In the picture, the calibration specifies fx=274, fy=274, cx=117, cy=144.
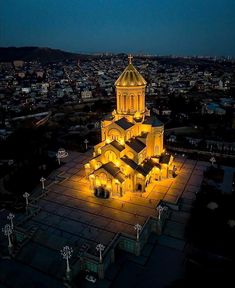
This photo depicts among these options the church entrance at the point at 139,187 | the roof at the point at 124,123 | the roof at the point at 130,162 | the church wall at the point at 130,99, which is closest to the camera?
the roof at the point at 130,162

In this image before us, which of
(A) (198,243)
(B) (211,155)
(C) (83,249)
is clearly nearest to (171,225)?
(A) (198,243)

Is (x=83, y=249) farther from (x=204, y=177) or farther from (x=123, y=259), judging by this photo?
(x=204, y=177)

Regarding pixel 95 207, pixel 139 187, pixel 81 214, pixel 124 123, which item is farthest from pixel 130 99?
pixel 81 214

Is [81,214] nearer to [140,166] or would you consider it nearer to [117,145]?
[140,166]

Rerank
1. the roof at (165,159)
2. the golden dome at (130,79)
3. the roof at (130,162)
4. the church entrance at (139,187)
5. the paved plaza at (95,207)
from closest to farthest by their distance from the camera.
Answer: the paved plaza at (95,207), the roof at (130,162), the church entrance at (139,187), the golden dome at (130,79), the roof at (165,159)

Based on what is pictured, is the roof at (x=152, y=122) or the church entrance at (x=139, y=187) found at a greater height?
the roof at (x=152, y=122)

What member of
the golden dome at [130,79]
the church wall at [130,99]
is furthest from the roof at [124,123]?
the golden dome at [130,79]

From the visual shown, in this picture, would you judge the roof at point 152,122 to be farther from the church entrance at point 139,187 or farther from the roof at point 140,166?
the church entrance at point 139,187

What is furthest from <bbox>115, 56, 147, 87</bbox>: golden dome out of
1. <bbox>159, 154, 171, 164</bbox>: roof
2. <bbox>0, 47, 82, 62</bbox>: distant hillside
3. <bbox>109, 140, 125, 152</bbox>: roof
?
<bbox>0, 47, 82, 62</bbox>: distant hillside

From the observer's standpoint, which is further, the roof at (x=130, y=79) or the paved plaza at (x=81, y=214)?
the roof at (x=130, y=79)
